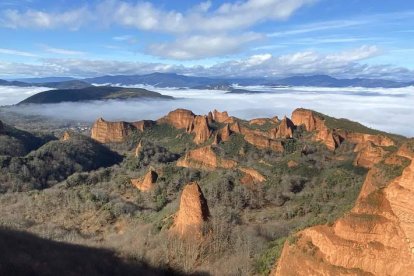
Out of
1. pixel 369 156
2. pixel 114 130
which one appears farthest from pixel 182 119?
pixel 369 156

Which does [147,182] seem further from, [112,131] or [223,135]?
[112,131]

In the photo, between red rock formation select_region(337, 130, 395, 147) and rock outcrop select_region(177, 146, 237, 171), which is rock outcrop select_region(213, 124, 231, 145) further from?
red rock formation select_region(337, 130, 395, 147)

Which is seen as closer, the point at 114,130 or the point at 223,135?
the point at 223,135

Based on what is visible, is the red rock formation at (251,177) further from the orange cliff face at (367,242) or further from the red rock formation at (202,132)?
the red rock formation at (202,132)

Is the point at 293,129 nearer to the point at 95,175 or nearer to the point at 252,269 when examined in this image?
the point at 95,175

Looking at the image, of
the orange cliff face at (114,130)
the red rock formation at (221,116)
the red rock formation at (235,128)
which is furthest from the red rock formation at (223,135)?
the orange cliff face at (114,130)

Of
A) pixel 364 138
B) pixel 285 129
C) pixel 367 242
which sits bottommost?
pixel 285 129
